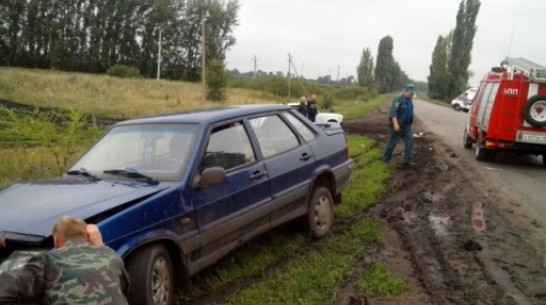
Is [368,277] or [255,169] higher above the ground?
[255,169]

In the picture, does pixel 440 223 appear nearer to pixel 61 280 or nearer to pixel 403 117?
pixel 403 117

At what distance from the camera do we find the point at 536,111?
10.9 meters

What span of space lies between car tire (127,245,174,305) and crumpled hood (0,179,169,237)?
438 mm

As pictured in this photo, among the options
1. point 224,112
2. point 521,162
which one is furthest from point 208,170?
point 521,162

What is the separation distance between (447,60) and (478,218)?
67731 millimetres

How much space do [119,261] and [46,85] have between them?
3644 centimetres

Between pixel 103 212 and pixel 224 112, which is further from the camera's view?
pixel 224 112

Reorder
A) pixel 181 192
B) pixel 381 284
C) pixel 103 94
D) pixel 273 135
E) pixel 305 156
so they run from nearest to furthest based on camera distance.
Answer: pixel 181 192 < pixel 381 284 < pixel 273 135 < pixel 305 156 < pixel 103 94

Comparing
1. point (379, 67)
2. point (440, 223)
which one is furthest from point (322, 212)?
point (379, 67)

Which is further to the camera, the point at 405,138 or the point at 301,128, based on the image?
the point at 405,138

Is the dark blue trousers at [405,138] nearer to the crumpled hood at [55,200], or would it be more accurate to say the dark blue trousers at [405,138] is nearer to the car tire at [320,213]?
the car tire at [320,213]

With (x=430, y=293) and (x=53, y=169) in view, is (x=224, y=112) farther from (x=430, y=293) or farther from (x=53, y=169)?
(x=53, y=169)

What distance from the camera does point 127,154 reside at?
4543 millimetres

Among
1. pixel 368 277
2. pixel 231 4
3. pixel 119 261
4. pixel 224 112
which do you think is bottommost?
pixel 368 277
